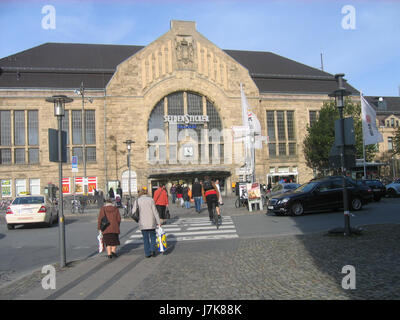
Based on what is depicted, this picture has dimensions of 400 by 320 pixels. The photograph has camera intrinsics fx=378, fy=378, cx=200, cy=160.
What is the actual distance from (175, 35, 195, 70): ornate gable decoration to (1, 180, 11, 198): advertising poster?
839 inches

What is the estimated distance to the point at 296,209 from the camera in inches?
666

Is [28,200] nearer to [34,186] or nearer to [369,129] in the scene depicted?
[369,129]

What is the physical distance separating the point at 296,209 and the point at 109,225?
10.3 metres

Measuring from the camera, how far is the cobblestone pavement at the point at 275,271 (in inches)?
216

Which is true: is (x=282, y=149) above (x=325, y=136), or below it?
below

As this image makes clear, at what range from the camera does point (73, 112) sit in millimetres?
39906

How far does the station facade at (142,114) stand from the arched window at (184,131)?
110 millimetres

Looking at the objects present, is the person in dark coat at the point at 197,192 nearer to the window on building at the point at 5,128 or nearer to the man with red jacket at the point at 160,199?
the man with red jacket at the point at 160,199

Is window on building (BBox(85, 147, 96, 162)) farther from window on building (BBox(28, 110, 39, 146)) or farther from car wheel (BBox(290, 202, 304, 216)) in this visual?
car wheel (BBox(290, 202, 304, 216))

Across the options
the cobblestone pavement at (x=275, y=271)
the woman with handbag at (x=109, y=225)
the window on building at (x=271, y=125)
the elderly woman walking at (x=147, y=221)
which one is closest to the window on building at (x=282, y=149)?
the window on building at (x=271, y=125)

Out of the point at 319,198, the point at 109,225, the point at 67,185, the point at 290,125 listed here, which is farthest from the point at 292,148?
the point at 109,225

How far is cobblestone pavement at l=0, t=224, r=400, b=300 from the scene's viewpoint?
548 cm
